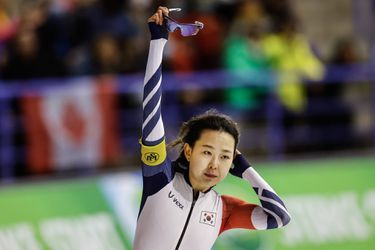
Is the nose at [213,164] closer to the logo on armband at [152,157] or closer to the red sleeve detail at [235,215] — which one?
the logo on armband at [152,157]

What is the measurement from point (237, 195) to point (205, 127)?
19.1 ft

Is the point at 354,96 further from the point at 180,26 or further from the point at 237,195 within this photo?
the point at 180,26

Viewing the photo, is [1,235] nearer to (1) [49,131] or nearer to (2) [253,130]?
(1) [49,131]

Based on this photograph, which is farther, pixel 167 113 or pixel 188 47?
pixel 188 47

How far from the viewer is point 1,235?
11.0m

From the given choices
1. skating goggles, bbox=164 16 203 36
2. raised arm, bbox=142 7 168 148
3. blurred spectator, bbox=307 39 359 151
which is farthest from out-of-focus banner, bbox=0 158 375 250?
skating goggles, bbox=164 16 203 36

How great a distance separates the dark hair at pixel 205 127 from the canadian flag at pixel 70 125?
17.8 ft

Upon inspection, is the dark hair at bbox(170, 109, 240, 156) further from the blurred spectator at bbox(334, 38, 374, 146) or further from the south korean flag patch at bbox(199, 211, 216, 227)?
the blurred spectator at bbox(334, 38, 374, 146)

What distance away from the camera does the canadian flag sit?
459 inches

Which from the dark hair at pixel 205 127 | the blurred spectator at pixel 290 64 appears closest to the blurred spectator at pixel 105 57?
the blurred spectator at pixel 290 64

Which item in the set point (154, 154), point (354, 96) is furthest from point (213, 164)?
point (354, 96)

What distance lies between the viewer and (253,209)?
664 centimetres

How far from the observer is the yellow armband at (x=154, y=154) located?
6.04m

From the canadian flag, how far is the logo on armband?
18.7 feet
